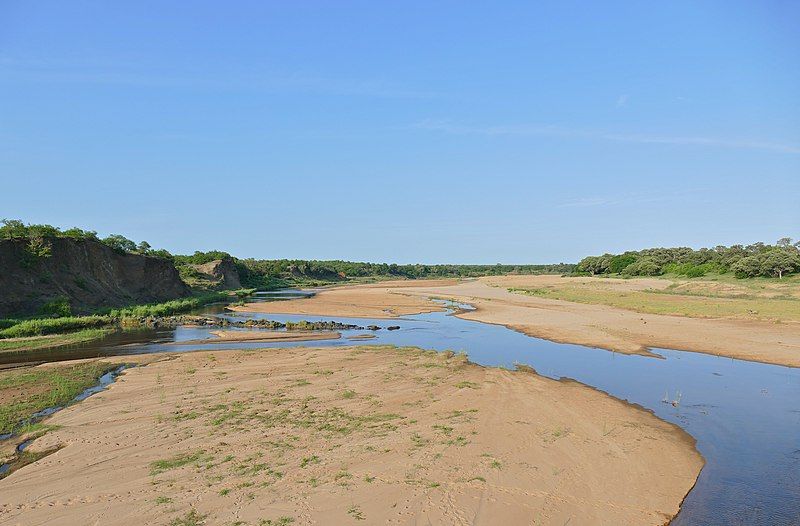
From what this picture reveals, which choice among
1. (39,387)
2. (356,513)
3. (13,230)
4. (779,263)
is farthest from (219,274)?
(356,513)

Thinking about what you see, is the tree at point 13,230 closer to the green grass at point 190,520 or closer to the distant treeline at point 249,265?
the distant treeline at point 249,265

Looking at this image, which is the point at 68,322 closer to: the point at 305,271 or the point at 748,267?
the point at 748,267

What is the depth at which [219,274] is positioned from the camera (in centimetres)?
9031

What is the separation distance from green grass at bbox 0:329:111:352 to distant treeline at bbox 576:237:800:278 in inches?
3032

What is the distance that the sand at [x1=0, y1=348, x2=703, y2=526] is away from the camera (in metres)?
8.39

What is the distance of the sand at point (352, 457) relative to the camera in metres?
8.39

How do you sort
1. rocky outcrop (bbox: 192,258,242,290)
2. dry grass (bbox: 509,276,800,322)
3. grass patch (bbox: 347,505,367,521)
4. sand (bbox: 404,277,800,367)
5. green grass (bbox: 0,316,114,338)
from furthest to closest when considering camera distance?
rocky outcrop (bbox: 192,258,242,290), dry grass (bbox: 509,276,800,322), green grass (bbox: 0,316,114,338), sand (bbox: 404,277,800,367), grass patch (bbox: 347,505,367,521)

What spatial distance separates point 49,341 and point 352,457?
25.7 metres

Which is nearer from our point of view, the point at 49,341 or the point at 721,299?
the point at 49,341

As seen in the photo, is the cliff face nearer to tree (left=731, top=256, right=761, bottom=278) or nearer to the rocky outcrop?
the rocky outcrop

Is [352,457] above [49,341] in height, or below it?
below

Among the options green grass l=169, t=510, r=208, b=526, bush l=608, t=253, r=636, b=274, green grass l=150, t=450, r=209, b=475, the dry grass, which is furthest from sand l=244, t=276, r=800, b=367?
bush l=608, t=253, r=636, b=274

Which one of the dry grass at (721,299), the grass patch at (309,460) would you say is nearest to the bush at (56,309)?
the grass patch at (309,460)

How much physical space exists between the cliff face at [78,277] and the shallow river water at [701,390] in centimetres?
1019
